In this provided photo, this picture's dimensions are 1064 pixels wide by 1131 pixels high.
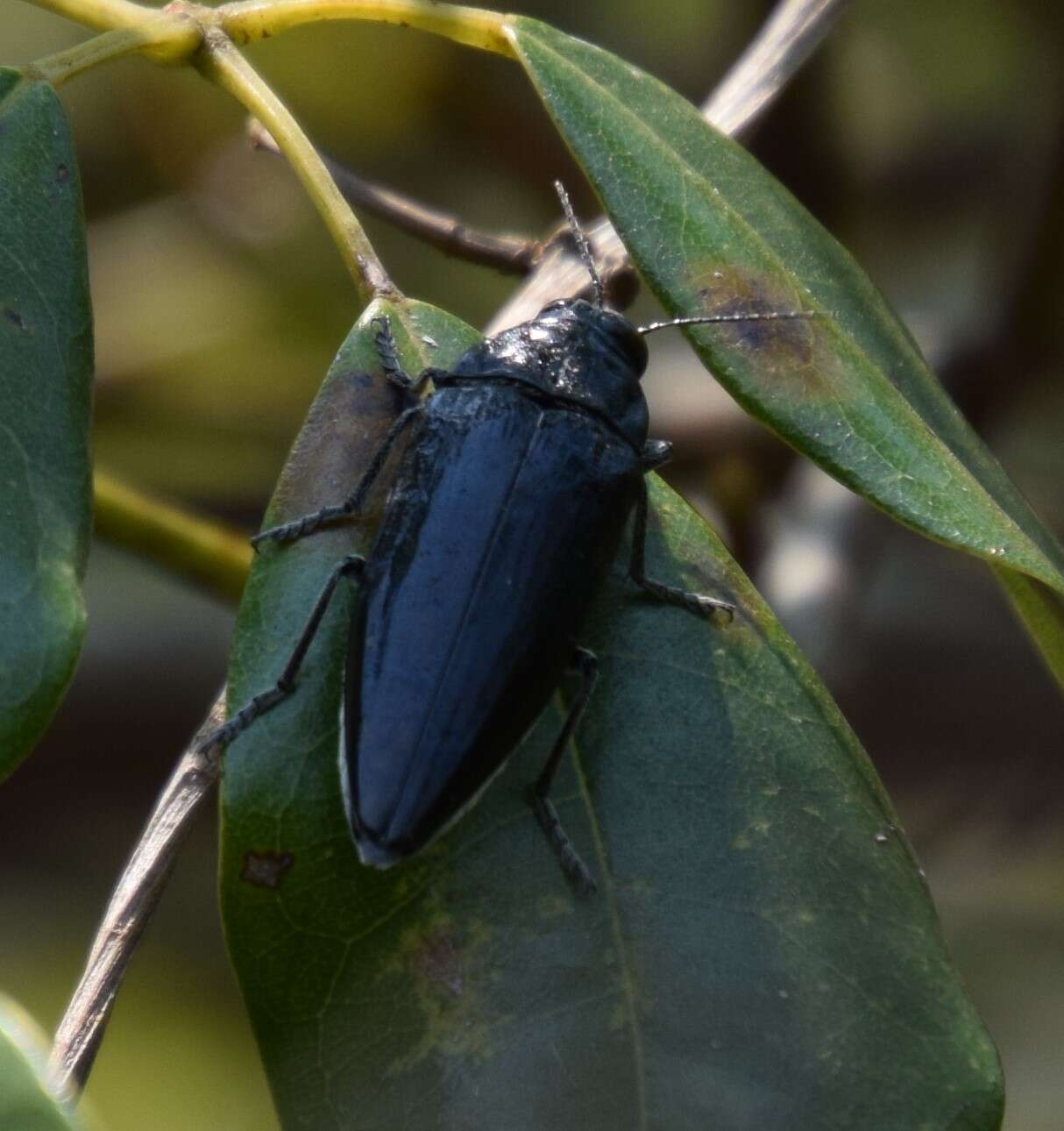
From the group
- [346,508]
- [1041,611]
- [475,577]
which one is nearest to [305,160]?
[346,508]

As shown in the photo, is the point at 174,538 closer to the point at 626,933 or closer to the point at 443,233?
the point at 443,233

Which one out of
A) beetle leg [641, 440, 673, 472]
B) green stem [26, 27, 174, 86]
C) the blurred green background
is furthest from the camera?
the blurred green background

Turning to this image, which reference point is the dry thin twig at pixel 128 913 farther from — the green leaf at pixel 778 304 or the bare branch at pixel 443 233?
the bare branch at pixel 443 233

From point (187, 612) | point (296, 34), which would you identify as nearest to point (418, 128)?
point (296, 34)

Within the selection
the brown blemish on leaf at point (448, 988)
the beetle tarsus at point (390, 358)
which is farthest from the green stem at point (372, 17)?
the brown blemish on leaf at point (448, 988)

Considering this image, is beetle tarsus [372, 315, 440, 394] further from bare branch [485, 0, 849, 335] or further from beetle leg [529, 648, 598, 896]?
bare branch [485, 0, 849, 335]

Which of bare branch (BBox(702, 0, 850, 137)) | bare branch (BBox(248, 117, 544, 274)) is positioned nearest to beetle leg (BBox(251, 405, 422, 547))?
bare branch (BBox(248, 117, 544, 274))
